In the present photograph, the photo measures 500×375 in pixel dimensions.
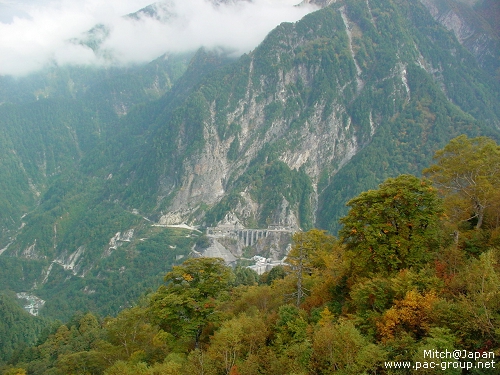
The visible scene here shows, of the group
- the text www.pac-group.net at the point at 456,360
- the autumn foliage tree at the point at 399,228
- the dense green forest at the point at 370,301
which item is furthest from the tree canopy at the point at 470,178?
the text www.pac-group.net at the point at 456,360

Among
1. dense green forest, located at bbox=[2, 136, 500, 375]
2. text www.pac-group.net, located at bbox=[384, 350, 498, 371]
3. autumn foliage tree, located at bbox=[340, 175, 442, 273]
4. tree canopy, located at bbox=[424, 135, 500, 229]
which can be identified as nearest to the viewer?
text www.pac-group.net, located at bbox=[384, 350, 498, 371]

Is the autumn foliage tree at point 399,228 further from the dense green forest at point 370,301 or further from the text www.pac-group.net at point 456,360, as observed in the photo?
the text www.pac-group.net at point 456,360

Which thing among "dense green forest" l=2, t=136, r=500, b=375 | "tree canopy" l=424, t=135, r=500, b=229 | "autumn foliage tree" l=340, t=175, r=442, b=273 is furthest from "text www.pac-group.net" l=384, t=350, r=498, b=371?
"tree canopy" l=424, t=135, r=500, b=229

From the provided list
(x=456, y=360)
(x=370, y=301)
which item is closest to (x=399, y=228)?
(x=370, y=301)

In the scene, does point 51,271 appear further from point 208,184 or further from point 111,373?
point 111,373

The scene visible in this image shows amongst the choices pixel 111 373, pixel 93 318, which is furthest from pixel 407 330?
pixel 93 318

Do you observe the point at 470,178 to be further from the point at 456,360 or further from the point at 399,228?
the point at 456,360

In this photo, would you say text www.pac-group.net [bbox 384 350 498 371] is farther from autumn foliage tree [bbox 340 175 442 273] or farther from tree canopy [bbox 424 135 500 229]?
tree canopy [bbox 424 135 500 229]

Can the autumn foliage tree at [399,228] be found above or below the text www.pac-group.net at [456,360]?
above
